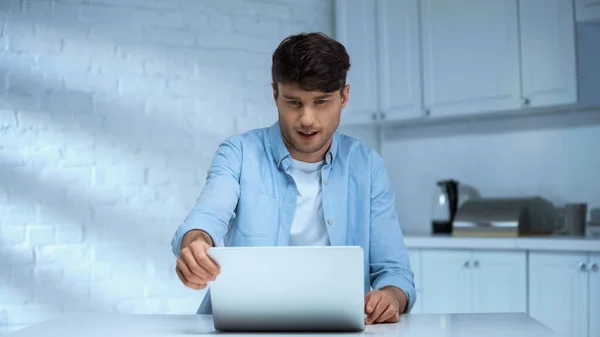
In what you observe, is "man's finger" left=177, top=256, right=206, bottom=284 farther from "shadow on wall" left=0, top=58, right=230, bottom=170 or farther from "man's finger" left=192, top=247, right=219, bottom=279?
"shadow on wall" left=0, top=58, right=230, bottom=170

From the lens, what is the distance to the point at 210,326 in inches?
62.3

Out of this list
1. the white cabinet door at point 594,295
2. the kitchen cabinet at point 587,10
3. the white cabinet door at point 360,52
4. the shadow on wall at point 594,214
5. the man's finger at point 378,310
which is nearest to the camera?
the man's finger at point 378,310

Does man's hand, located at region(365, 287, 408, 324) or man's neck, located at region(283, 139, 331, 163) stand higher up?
man's neck, located at region(283, 139, 331, 163)

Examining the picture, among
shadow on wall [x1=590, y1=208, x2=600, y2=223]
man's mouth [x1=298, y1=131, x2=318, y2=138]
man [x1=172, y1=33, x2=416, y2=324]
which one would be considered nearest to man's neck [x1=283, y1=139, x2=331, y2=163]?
man [x1=172, y1=33, x2=416, y2=324]

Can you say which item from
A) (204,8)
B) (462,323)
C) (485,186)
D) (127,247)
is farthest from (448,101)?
(462,323)

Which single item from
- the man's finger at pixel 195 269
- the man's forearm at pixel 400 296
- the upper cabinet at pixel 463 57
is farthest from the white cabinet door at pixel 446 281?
the man's finger at pixel 195 269

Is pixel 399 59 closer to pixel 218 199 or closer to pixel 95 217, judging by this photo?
pixel 95 217

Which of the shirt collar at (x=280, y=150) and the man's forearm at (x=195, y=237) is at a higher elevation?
the shirt collar at (x=280, y=150)

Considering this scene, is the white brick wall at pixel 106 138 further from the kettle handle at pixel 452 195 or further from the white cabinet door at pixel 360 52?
the kettle handle at pixel 452 195

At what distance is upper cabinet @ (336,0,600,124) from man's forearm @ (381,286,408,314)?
1.92 metres

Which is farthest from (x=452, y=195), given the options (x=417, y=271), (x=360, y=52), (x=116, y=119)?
(x=116, y=119)

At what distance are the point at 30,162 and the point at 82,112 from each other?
34cm

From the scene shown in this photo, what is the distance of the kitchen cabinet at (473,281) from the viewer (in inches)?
134

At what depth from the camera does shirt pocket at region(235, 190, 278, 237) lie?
6.45 ft
